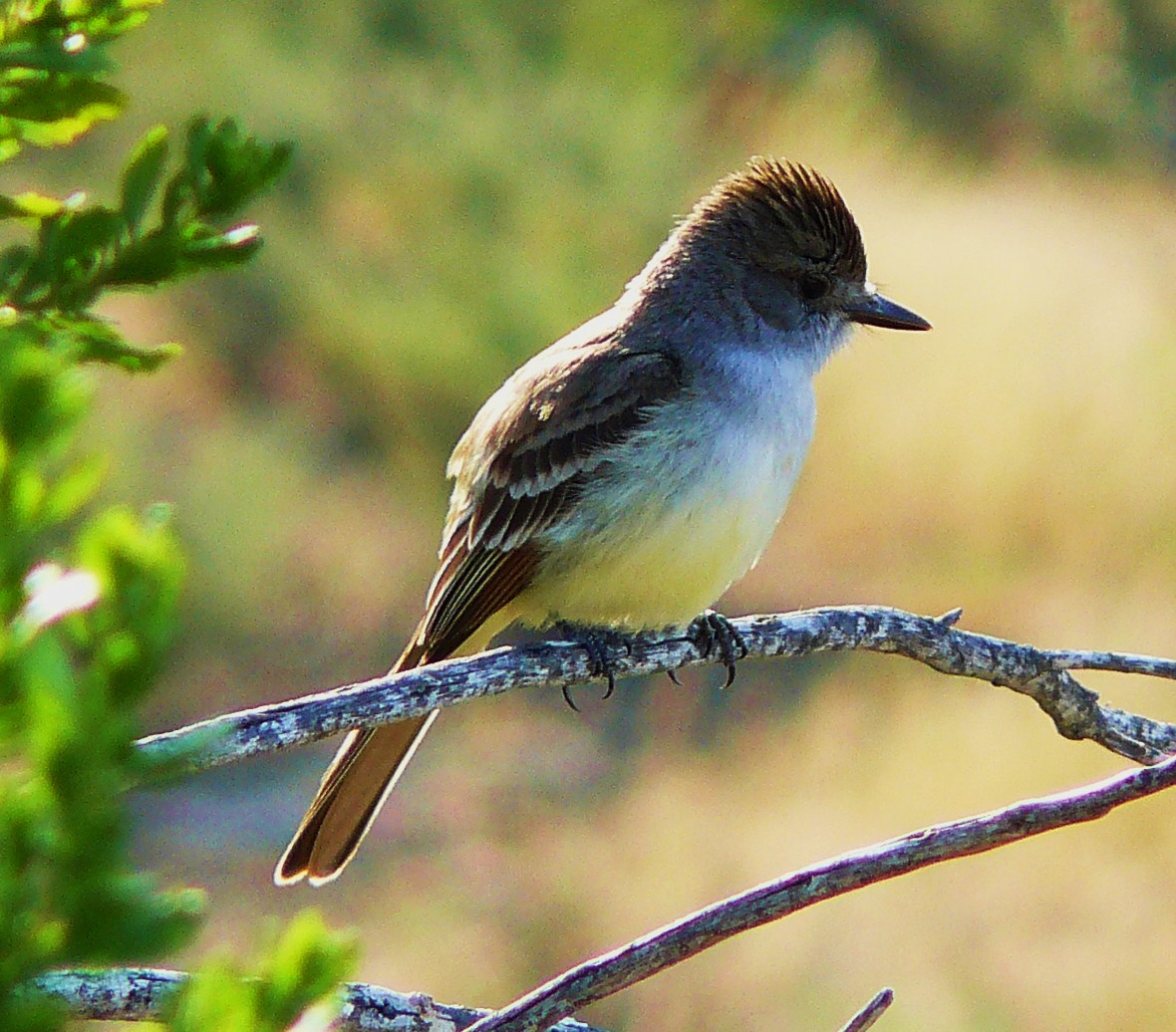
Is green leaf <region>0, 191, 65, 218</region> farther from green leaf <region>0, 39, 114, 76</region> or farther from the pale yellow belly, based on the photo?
the pale yellow belly

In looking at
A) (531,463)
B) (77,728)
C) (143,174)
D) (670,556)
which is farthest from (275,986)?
(531,463)

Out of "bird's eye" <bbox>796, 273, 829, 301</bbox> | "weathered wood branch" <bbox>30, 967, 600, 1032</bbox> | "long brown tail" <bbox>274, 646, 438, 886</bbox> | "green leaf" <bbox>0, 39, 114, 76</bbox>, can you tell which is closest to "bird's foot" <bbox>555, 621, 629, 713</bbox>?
"long brown tail" <bbox>274, 646, 438, 886</bbox>

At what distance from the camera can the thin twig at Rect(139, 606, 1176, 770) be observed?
7.55ft

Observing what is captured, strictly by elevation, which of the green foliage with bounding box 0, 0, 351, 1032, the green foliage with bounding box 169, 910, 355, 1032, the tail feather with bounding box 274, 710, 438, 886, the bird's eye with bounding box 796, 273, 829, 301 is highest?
the bird's eye with bounding box 796, 273, 829, 301

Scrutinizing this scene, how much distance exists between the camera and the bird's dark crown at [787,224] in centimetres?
403

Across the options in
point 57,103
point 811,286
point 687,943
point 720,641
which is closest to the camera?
point 57,103

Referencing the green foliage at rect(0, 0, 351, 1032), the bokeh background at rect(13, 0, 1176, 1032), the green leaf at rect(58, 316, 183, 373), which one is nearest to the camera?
the green foliage at rect(0, 0, 351, 1032)

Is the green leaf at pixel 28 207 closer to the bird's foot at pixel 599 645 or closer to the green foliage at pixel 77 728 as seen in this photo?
the green foliage at pixel 77 728

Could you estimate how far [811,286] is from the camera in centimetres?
402

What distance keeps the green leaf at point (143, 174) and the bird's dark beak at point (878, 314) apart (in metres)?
2.73

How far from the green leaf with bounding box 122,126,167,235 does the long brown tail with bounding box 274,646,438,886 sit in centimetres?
194

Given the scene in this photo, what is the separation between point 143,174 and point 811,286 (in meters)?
2.71

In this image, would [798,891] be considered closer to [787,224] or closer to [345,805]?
[345,805]

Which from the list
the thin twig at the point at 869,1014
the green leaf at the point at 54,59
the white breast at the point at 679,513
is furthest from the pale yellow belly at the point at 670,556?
the green leaf at the point at 54,59
